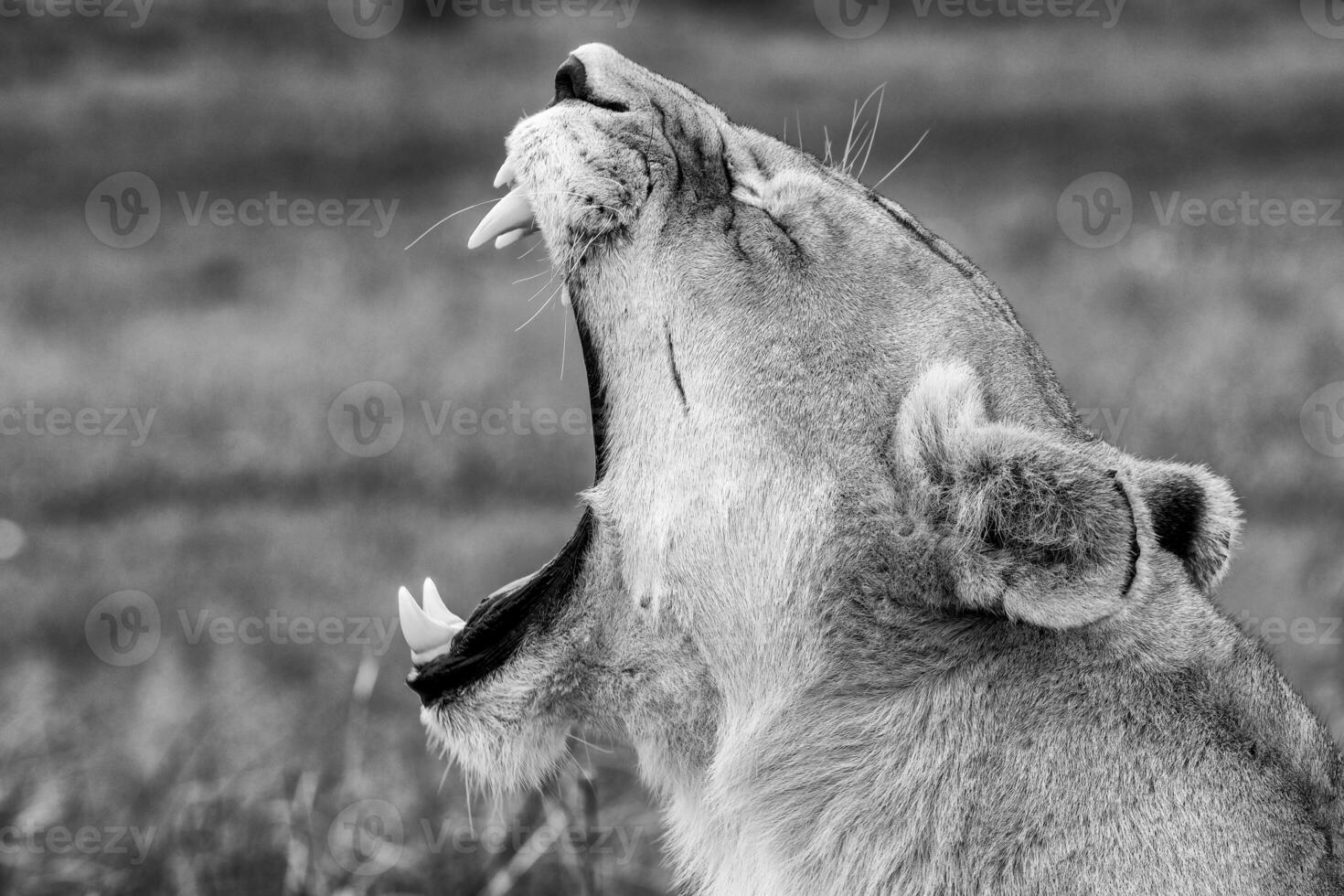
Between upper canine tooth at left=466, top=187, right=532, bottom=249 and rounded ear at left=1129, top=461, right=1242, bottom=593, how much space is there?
142 cm

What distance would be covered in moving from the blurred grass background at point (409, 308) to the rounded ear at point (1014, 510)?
2.50 metres

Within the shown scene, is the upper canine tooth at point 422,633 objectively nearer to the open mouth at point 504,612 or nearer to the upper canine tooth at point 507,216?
the open mouth at point 504,612

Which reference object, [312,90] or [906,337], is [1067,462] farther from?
[312,90]

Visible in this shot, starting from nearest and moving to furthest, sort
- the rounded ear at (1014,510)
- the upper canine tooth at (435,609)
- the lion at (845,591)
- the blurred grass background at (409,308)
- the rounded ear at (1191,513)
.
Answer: the rounded ear at (1014,510) < the lion at (845,591) < the rounded ear at (1191,513) < the upper canine tooth at (435,609) < the blurred grass background at (409,308)

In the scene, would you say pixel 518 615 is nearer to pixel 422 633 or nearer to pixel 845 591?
pixel 422 633

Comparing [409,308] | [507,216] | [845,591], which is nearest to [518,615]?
[845,591]

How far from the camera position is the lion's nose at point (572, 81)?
130 inches

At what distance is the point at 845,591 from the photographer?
2.76 meters

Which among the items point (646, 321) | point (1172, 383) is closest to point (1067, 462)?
point (646, 321)

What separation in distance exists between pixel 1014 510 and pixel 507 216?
4.43ft

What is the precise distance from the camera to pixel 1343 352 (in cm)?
953

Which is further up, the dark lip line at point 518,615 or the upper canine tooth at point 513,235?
the upper canine tooth at point 513,235

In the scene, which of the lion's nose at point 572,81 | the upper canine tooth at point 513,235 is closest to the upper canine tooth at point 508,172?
the upper canine tooth at point 513,235

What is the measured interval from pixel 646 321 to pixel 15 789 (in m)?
2.94
